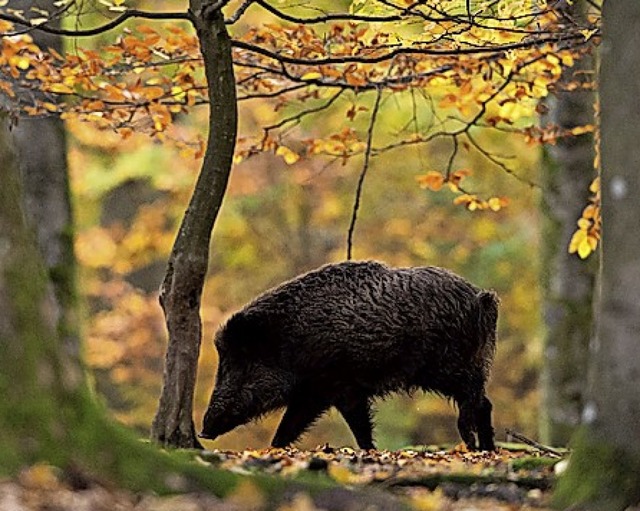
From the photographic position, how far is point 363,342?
28.6 feet

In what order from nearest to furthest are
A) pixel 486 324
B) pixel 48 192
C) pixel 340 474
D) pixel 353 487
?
pixel 353 487, pixel 340 474, pixel 486 324, pixel 48 192

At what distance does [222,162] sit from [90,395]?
2881 millimetres

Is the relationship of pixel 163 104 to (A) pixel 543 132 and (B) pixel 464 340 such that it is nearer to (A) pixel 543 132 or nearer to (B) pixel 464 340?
(B) pixel 464 340

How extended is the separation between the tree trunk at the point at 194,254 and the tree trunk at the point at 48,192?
311cm

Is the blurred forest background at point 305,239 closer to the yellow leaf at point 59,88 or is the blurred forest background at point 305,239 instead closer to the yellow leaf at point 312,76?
the yellow leaf at point 312,76

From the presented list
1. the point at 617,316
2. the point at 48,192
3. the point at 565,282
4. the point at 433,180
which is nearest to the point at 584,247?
the point at 433,180

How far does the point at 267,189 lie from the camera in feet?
62.6

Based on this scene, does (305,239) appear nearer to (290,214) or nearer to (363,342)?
(290,214)

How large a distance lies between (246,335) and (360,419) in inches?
46.1

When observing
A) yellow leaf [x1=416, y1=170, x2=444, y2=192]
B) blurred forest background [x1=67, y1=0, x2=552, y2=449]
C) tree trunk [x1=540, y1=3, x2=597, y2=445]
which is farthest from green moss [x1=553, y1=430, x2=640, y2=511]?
blurred forest background [x1=67, y1=0, x2=552, y2=449]

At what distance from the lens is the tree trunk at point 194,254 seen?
23.1ft

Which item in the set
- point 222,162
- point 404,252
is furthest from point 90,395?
point 404,252

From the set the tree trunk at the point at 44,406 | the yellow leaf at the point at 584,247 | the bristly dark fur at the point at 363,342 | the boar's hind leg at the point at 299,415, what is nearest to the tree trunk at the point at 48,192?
the bristly dark fur at the point at 363,342

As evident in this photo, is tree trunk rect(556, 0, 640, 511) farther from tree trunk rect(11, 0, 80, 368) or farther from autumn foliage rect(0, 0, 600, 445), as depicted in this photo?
autumn foliage rect(0, 0, 600, 445)
